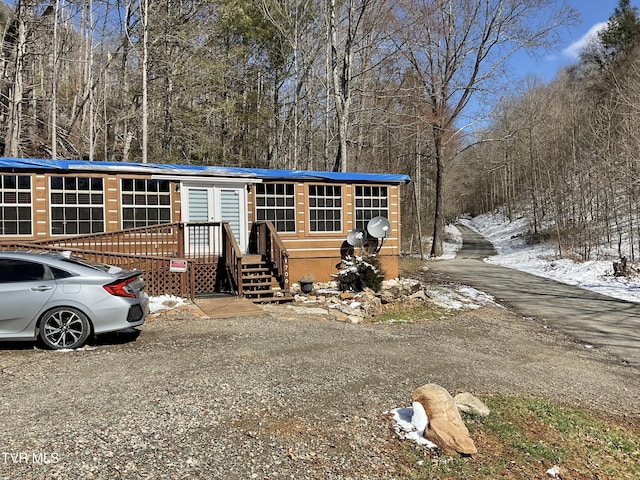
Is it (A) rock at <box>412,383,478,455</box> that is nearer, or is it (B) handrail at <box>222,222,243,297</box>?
(A) rock at <box>412,383,478,455</box>

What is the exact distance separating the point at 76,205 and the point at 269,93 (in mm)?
15171

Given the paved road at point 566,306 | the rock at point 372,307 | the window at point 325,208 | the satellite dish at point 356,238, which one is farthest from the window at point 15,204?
the paved road at point 566,306

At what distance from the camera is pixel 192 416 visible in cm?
390

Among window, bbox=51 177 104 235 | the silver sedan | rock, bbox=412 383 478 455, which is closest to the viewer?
rock, bbox=412 383 478 455

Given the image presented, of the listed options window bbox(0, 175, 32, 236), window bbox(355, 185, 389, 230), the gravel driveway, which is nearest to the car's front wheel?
the gravel driveway

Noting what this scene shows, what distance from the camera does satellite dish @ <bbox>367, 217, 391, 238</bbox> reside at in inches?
509

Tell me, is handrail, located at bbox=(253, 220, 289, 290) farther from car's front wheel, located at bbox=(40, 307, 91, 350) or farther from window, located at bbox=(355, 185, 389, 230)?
car's front wheel, located at bbox=(40, 307, 91, 350)

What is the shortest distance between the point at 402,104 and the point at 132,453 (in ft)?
73.2

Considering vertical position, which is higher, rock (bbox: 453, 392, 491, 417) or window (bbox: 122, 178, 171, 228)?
window (bbox: 122, 178, 171, 228)

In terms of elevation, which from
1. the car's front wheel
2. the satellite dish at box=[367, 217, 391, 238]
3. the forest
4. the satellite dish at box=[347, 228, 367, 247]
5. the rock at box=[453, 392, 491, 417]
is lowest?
the rock at box=[453, 392, 491, 417]

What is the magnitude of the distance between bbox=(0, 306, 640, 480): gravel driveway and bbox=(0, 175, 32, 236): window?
4615 mm

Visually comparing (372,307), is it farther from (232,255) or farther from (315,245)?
(232,255)

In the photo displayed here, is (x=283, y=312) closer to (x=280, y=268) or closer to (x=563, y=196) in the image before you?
(x=280, y=268)

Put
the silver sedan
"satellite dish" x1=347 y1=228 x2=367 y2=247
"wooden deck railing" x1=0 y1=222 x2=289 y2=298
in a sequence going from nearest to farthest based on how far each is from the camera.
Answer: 1. the silver sedan
2. "wooden deck railing" x1=0 y1=222 x2=289 y2=298
3. "satellite dish" x1=347 y1=228 x2=367 y2=247
